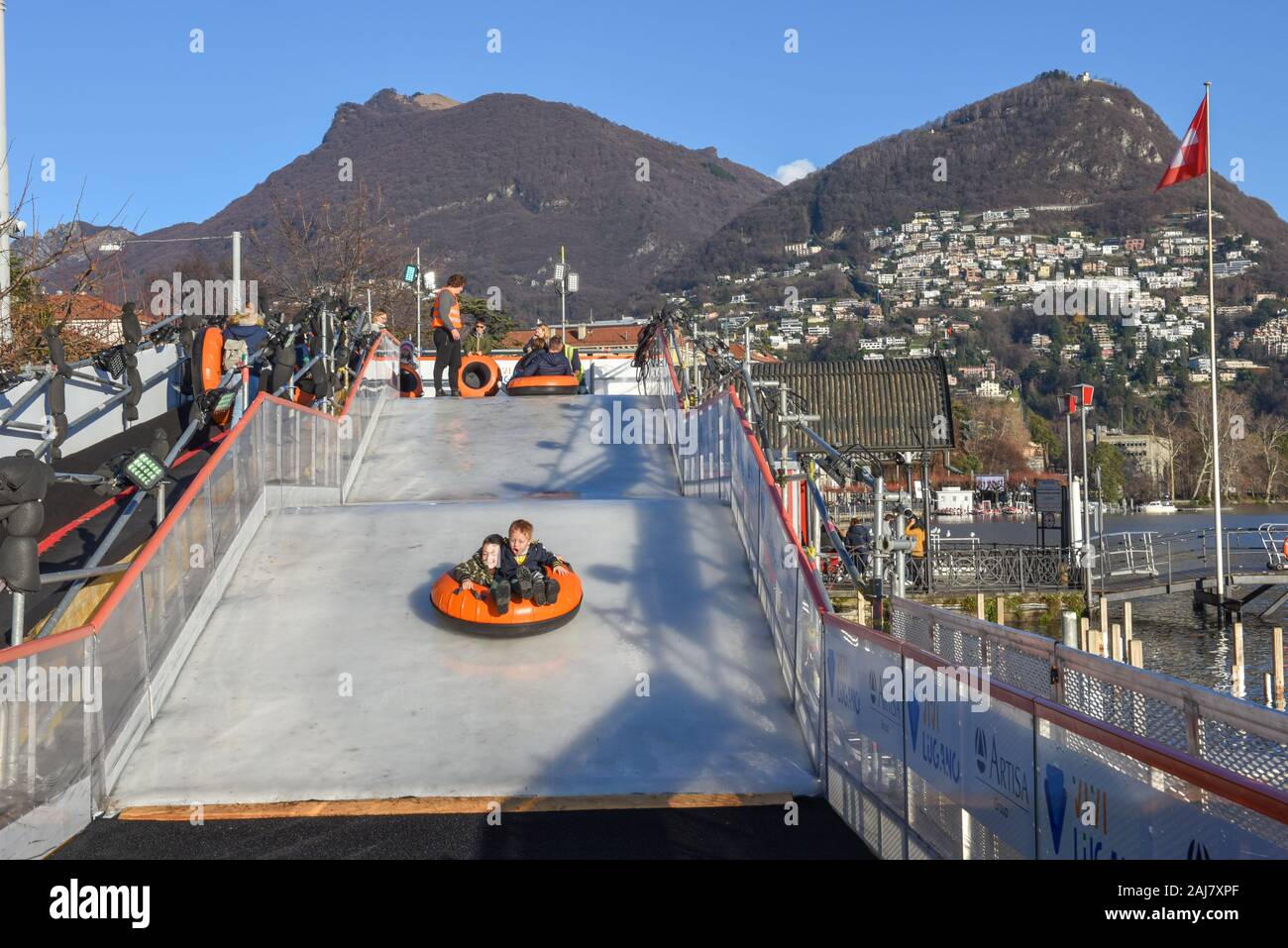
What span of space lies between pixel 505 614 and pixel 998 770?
600 centimetres

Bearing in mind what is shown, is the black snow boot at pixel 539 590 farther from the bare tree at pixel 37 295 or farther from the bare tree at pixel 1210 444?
the bare tree at pixel 1210 444

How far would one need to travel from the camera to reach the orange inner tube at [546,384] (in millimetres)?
23641

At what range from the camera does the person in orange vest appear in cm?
2230

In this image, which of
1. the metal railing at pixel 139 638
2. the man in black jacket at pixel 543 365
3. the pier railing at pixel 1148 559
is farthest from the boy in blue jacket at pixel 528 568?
the pier railing at pixel 1148 559

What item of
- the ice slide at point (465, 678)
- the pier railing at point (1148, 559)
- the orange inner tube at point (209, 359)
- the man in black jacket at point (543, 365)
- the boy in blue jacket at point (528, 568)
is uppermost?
the man in black jacket at point (543, 365)

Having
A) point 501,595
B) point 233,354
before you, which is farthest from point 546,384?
point 501,595

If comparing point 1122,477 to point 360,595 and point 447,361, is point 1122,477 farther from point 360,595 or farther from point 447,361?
point 360,595

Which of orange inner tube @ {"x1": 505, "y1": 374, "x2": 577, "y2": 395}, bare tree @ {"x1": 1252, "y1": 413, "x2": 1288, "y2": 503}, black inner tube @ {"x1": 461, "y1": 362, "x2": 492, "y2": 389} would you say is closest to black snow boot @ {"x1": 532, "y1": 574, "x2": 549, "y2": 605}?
orange inner tube @ {"x1": 505, "y1": 374, "x2": 577, "y2": 395}

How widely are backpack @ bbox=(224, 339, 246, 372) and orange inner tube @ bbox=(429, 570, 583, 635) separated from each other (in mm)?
8394

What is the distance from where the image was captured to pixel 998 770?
5355 mm

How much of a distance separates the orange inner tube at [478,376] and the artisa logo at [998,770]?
2025cm

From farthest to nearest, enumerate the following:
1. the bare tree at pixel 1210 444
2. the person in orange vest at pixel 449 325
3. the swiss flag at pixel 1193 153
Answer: the bare tree at pixel 1210 444 < the swiss flag at pixel 1193 153 < the person in orange vest at pixel 449 325

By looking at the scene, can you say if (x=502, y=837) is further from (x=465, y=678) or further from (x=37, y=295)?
(x=37, y=295)

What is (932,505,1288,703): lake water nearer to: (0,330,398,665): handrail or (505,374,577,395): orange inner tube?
(505,374,577,395): orange inner tube
